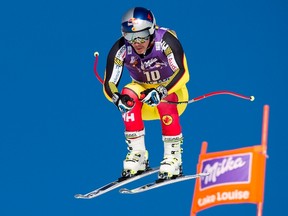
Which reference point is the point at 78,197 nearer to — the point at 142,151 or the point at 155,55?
the point at 142,151

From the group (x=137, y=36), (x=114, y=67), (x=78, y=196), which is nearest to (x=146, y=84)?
(x=114, y=67)

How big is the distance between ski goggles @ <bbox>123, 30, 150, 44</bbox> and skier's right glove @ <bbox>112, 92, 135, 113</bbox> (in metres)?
0.34

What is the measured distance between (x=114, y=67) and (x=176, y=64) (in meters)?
0.40

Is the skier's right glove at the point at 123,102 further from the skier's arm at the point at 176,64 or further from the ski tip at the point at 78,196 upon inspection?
the ski tip at the point at 78,196

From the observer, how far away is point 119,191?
19.7ft

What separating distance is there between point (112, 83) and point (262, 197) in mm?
1308

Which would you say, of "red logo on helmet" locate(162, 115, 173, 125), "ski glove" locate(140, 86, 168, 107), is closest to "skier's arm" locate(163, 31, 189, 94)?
"ski glove" locate(140, 86, 168, 107)

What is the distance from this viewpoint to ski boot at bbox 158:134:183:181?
6.28m

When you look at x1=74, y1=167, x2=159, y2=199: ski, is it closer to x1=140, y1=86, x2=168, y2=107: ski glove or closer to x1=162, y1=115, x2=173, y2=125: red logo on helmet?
x1=162, y1=115, x2=173, y2=125: red logo on helmet

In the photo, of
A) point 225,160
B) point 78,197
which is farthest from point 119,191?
point 225,160

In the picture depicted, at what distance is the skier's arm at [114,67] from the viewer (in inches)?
246

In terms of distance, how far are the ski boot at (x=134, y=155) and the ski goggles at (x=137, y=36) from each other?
0.61m

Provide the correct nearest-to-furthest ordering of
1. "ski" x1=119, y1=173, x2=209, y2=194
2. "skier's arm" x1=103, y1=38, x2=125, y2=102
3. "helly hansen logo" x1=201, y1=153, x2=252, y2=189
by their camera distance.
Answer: "helly hansen logo" x1=201, y1=153, x2=252, y2=189, "ski" x1=119, y1=173, x2=209, y2=194, "skier's arm" x1=103, y1=38, x2=125, y2=102

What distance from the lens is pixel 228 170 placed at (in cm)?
583
